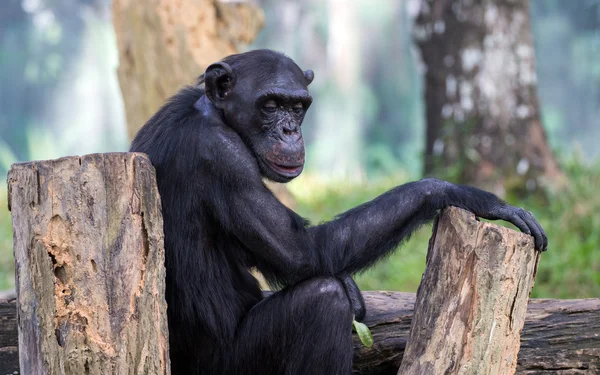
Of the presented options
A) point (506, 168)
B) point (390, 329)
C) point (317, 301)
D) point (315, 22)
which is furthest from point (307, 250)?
point (315, 22)

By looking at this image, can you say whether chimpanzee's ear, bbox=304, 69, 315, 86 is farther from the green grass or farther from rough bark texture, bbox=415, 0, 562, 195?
rough bark texture, bbox=415, 0, 562, 195

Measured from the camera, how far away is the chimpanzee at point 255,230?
319 centimetres

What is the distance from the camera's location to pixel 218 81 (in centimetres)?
354

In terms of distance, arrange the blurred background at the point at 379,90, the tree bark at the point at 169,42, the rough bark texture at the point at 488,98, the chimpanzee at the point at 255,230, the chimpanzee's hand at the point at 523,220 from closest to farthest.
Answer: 1. the chimpanzee's hand at the point at 523,220
2. the chimpanzee at the point at 255,230
3. the tree bark at the point at 169,42
4. the blurred background at the point at 379,90
5. the rough bark texture at the point at 488,98

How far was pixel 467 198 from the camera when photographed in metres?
3.30

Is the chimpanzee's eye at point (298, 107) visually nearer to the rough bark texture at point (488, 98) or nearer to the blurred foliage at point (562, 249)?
the blurred foliage at point (562, 249)

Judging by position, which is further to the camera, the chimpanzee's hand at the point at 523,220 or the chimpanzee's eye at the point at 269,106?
the chimpanzee's eye at the point at 269,106

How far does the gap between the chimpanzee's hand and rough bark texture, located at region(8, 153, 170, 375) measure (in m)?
1.57

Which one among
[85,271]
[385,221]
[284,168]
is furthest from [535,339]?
[85,271]

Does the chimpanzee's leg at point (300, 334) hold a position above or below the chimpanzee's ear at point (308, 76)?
below

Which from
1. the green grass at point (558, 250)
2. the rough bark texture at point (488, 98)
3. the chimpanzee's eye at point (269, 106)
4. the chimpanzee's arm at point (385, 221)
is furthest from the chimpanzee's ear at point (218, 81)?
the rough bark texture at point (488, 98)

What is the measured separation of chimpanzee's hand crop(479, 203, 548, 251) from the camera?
10.1 ft

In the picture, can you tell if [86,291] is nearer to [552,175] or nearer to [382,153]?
[552,175]

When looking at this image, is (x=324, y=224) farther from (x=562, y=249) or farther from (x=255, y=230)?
(x=562, y=249)
